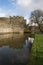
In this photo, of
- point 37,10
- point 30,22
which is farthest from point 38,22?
point 37,10

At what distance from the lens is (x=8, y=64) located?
51.1 ft

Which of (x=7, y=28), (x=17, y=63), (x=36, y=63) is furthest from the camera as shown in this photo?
(x=7, y=28)

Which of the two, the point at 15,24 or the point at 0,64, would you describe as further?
the point at 15,24

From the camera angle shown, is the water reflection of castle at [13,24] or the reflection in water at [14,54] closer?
the reflection in water at [14,54]

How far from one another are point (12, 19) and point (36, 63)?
329 ft

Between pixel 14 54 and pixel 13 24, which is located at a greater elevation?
pixel 13 24

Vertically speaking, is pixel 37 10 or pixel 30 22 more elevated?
pixel 37 10

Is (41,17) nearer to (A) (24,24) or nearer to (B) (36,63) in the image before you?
(A) (24,24)

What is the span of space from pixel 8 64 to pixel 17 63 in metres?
0.88

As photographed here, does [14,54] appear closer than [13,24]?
Yes

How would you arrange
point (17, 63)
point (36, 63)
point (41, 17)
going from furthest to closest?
point (41, 17) < point (17, 63) < point (36, 63)

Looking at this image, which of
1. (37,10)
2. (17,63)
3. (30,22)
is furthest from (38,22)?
(17,63)

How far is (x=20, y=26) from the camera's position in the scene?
4328 inches

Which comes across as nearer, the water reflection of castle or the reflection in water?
the reflection in water
